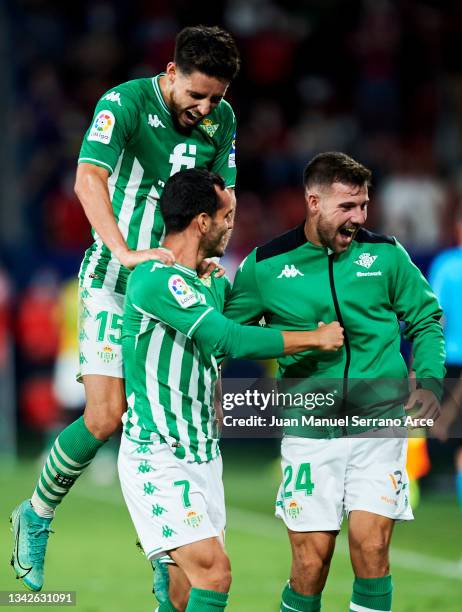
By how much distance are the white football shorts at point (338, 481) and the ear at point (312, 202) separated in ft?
3.13

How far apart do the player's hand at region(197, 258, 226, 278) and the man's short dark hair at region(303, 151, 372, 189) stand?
527 mm

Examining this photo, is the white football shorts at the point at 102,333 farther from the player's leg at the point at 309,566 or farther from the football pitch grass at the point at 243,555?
the football pitch grass at the point at 243,555

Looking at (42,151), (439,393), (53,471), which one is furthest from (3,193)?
(439,393)

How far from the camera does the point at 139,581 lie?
26.4 feet

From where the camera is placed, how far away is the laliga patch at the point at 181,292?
16.0ft

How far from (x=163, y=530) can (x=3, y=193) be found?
9731mm

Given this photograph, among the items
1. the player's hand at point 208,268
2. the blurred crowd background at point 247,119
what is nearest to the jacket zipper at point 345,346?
the player's hand at point 208,268

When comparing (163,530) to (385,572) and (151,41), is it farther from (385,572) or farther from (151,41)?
(151,41)

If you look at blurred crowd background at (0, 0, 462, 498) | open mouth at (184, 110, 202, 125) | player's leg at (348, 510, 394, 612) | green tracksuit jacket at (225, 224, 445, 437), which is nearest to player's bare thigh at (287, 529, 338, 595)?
player's leg at (348, 510, 394, 612)

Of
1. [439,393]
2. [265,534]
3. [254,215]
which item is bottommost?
[265,534]

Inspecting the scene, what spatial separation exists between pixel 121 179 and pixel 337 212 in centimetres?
103

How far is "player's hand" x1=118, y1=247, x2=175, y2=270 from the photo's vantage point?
4.95 meters

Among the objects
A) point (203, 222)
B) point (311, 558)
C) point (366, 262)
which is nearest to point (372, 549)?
point (311, 558)

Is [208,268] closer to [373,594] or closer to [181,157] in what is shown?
[181,157]
